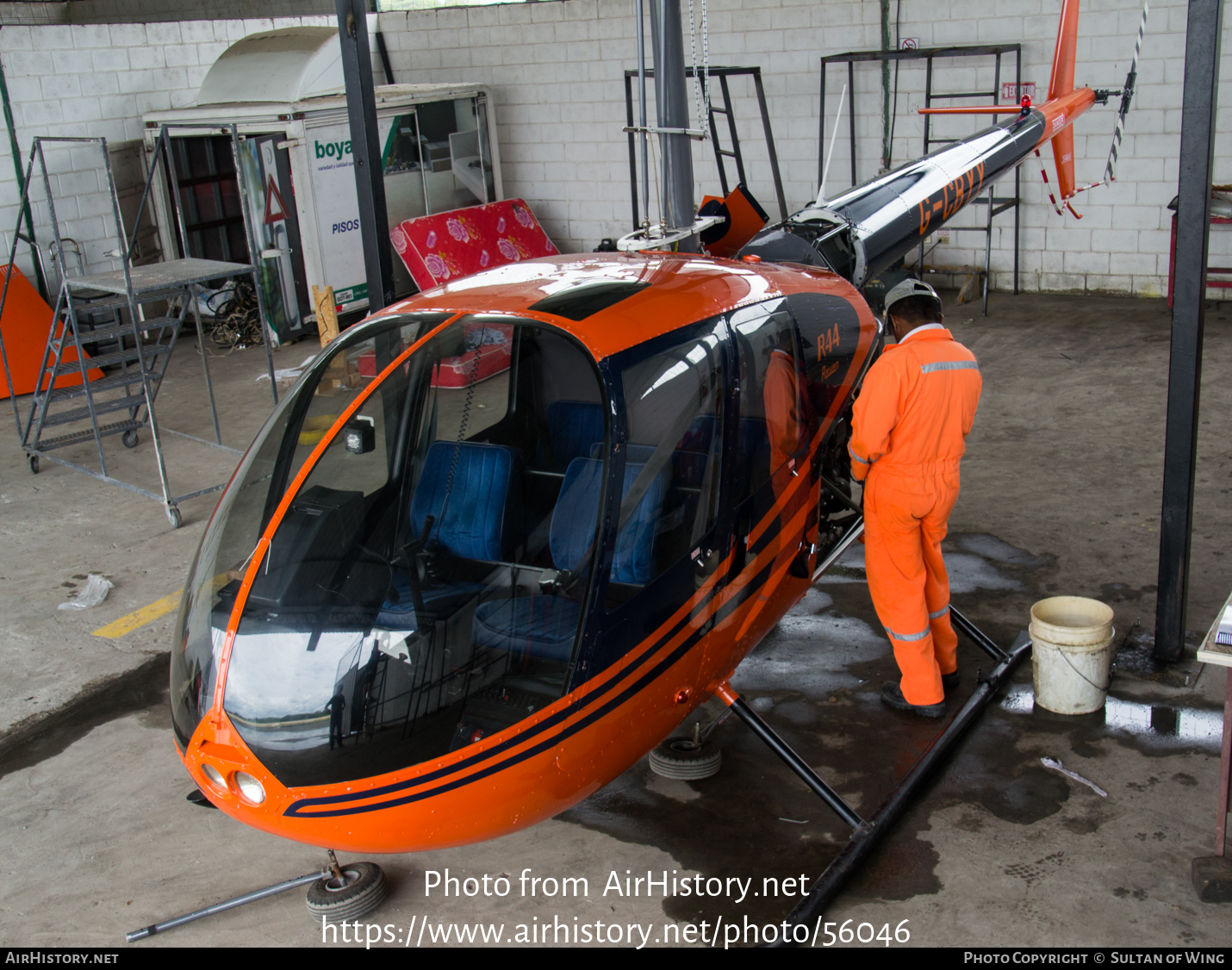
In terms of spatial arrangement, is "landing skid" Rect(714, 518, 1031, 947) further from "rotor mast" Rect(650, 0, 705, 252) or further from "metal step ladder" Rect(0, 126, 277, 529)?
"metal step ladder" Rect(0, 126, 277, 529)

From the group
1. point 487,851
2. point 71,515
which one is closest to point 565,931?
point 487,851

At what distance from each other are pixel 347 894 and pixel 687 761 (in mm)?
1326

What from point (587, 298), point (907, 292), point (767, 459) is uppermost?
point (587, 298)

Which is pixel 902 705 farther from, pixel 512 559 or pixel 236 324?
pixel 236 324

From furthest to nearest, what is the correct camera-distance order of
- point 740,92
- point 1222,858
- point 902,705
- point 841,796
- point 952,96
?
point 740,92, point 952,96, point 902,705, point 841,796, point 1222,858

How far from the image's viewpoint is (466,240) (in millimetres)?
11477

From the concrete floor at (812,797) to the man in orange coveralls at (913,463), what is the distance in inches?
16.4

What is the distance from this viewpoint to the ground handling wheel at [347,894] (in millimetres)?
3496

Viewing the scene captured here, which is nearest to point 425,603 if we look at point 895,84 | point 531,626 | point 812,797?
point 531,626

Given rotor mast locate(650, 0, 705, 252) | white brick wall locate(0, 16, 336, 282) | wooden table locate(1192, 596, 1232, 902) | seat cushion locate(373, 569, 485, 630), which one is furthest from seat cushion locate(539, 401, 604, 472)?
white brick wall locate(0, 16, 336, 282)

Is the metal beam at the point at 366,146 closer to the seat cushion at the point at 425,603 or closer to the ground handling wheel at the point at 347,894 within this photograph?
the seat cushion at the point at 425,603

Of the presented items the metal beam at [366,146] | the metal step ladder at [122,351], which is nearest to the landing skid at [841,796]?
the metal beam at [366,146]

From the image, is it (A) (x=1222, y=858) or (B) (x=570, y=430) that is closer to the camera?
(A) (x=1222, y=858)

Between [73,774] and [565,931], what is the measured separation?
2382mm
